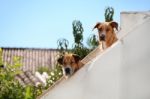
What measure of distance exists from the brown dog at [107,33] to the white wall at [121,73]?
2.45m

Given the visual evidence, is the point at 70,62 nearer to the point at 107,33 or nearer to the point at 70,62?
the point at 70,62

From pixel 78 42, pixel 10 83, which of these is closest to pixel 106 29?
pixel 10 83

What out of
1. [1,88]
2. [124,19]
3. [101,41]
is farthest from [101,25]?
[1,88]

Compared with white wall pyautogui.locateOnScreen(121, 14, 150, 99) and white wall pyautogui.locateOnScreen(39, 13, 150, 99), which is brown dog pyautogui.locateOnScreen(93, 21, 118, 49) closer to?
white wall pyautogui.locateOnScreen(39, 13, 150, 99)

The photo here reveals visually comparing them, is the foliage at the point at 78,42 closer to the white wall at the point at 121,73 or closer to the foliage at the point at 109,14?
the foliage at the point at 109,14

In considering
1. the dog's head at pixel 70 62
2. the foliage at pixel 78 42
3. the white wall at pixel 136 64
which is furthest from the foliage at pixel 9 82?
the foliage at pixel 78 42

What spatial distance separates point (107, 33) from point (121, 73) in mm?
2933

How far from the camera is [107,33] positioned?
6.22 meters

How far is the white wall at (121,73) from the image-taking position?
3184mm

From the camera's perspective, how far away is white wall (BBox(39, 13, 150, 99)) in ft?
10.4

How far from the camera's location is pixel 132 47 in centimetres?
327

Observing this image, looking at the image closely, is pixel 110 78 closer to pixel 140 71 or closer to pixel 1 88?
pixel 140 71

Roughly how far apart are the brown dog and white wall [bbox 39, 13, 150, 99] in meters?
2.45

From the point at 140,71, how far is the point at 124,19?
2553 mm
